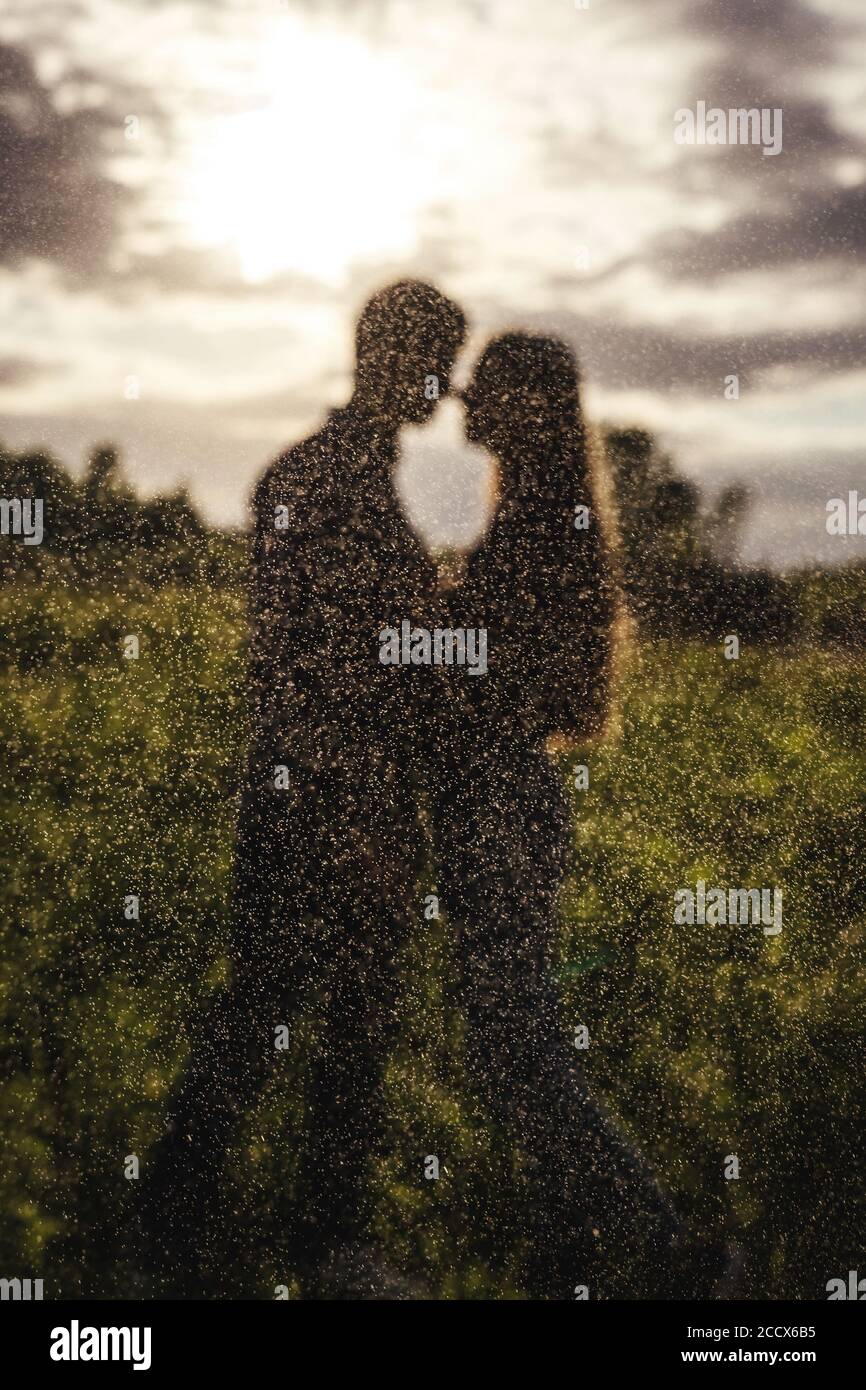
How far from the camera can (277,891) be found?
1.33 m

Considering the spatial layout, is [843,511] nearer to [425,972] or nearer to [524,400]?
[524,400]

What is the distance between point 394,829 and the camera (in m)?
1.32

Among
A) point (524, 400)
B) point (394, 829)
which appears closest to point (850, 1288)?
point (394, 829)

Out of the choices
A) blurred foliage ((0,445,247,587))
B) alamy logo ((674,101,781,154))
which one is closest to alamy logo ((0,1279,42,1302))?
blurred foliage ((0,445,247,587))

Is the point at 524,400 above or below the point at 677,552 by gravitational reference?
above

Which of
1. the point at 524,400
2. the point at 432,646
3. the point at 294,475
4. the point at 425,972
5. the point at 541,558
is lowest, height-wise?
the point at 425,972

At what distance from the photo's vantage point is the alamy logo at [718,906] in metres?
1.36

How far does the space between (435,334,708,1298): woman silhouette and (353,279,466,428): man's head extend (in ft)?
0.17

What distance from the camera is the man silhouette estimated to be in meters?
1.30

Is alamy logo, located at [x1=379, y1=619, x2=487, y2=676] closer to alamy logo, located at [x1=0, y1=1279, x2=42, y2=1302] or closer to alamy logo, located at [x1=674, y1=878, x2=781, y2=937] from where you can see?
alamy logo, located at [x1=674, y1=878, x2=781, y2=937]

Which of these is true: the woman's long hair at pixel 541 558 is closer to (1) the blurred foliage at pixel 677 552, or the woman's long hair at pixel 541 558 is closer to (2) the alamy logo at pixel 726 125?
(1) the blurred foliage at pixel 677 552
